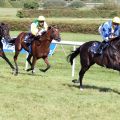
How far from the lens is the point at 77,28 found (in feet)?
127

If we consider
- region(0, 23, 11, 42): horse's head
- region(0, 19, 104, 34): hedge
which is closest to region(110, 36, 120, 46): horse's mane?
region(0, 23, 11, 42): horse's head

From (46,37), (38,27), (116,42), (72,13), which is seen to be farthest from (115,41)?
(72,13)

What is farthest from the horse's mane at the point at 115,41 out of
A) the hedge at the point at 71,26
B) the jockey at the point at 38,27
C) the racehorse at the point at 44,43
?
the hedge at the point at 71,26

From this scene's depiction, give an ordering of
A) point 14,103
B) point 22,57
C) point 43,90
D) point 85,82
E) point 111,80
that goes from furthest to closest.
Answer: point 22,57
point 111,80
point 85,82
point 43,90
point 14,103

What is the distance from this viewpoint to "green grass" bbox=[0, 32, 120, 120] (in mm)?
8445

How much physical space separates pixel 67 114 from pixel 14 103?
1.37m

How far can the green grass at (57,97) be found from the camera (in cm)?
845

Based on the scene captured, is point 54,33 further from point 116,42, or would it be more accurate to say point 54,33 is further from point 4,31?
point 116,42

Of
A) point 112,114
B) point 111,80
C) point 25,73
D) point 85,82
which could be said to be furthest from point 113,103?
point 25,73

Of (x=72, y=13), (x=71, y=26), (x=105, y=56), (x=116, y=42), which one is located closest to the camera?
(x=116, y=42)

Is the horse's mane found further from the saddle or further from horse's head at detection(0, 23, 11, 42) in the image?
horse's head at detection(0, 23, 11, 42)

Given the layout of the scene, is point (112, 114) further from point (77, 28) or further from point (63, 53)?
point (77, 28)

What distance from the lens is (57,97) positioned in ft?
33.8

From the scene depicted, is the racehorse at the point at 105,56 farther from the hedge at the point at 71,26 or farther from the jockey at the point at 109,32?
the hedge at the point at 71,26
